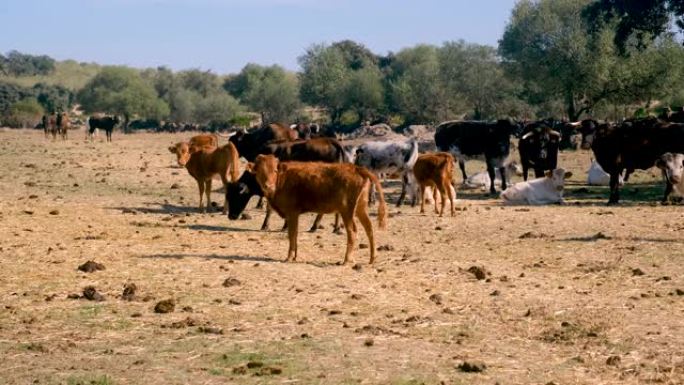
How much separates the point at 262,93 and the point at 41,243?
7214cm

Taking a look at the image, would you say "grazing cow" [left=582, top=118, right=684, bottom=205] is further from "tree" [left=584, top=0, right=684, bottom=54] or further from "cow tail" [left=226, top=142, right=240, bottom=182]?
"tree" [left=584, top=0, right=684, bottom=54]

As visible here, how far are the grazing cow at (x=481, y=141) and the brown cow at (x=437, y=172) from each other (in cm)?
542

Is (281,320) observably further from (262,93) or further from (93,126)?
(262,93)

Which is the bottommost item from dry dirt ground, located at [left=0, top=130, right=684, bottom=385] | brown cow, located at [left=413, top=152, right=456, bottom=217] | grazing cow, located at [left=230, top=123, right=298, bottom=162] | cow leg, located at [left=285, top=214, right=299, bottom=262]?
dry dirt ground, located at [left=0, top=130, right=684, bottom=385]

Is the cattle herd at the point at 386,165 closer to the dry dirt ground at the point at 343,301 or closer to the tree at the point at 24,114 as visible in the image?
the dry dirt ground at the point at 343,301

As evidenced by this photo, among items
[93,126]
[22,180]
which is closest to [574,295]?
[22,180]

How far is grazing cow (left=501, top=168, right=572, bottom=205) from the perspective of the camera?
21.3 metres

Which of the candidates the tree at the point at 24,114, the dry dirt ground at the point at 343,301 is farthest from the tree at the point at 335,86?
the dry dirt ground at the point at 343,301

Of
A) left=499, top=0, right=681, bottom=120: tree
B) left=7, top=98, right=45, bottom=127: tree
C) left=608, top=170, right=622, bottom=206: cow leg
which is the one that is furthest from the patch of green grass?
left=7, top=98, right=45, bottom=127: tree

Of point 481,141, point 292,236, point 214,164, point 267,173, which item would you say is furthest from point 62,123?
point 292,236

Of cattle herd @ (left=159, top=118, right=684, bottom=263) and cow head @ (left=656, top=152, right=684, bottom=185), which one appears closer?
cattle herd @ (left=159, top=118, right=684, bottom=263)

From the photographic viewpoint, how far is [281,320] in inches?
381

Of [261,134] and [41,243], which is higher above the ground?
[261,134]

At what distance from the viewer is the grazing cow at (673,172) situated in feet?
67.3
